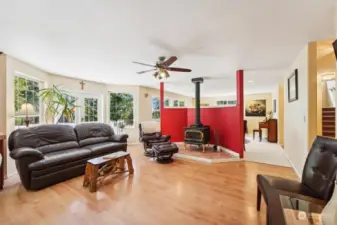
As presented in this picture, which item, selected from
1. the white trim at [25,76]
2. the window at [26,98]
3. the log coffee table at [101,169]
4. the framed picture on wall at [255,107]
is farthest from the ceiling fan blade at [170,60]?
the framed picture on wall at [255,107]

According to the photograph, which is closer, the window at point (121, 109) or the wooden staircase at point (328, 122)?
the wooden staircase at point (328, 122)

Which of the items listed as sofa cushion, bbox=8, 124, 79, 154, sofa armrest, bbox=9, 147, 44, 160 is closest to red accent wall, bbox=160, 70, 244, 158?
sofa cushion, bbox=8, 124, 79, 154

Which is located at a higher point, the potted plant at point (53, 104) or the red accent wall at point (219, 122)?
the potted plant at point (53, 104)

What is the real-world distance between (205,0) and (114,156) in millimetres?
2850

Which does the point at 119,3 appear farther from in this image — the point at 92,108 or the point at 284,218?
the point at 92,108

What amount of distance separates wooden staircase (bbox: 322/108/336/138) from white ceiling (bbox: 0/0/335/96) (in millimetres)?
2083

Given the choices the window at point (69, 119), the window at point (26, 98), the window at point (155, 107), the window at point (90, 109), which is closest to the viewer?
the window at point (26, 98)

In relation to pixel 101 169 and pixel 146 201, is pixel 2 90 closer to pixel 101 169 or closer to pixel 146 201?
pixel 101 169

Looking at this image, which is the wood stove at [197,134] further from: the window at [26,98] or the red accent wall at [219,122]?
the window at [26,98]

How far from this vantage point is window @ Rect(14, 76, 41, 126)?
3505 mm

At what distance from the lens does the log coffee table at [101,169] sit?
2.88 meters

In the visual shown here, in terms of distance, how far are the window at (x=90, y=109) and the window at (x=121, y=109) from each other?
59 centimetres

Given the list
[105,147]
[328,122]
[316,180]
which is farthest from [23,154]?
[328,122]

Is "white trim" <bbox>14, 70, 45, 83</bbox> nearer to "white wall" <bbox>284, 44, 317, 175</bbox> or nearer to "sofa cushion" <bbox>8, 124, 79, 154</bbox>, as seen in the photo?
"sofa cushion" <bbox>8, 124, 79, 154</bbox>
